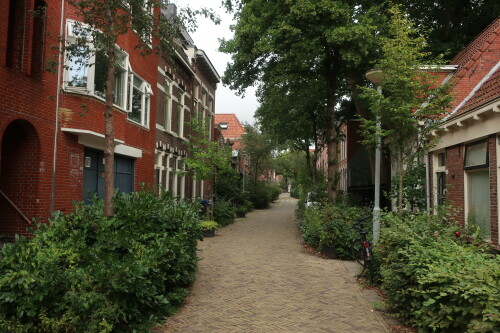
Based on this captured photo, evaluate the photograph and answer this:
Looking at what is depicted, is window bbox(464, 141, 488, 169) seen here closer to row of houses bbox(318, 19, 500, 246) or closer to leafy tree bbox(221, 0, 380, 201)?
row of houses bbox(318, 19, 500, 246)

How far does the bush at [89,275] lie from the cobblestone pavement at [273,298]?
0.59m

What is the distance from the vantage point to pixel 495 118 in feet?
27.0

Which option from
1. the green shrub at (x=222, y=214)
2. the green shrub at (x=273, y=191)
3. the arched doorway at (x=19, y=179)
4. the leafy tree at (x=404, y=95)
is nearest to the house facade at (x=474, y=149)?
the leafy tree at (x=404, y=95)

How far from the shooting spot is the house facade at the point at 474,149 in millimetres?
8312

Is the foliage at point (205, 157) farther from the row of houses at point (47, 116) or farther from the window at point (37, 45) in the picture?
the window at point (37, 45)

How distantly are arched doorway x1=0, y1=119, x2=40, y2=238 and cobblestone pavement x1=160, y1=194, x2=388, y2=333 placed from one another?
4037 mm

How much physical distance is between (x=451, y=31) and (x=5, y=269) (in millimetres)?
18843

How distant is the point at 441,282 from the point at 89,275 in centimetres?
363

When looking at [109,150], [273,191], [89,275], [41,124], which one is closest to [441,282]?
[89,275]

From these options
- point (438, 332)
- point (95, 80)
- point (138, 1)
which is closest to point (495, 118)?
point (438, 332)

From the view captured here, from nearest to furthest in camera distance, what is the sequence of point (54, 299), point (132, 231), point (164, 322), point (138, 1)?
point (54, 299) < point (164, 322) < point (132, 231) < point (138, 1)

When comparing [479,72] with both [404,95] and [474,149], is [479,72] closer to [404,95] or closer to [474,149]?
[474,149]

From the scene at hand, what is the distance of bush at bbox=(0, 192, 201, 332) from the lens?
4152 millimetres

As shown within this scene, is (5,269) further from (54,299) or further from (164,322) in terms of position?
(164,322)
